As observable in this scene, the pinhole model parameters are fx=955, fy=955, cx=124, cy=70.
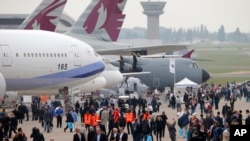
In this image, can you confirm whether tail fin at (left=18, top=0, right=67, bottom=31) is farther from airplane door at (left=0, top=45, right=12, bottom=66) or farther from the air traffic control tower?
the air traffic control tower

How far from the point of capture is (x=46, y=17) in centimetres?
5547

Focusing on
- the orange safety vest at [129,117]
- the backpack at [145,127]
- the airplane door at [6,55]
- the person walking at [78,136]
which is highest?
the airplane door at [6,55]

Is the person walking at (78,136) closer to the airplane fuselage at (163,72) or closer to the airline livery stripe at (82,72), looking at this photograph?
the airline livery stripe at (82,72)

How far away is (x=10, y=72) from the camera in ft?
136

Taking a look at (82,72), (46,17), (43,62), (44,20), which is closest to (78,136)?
(43,62)

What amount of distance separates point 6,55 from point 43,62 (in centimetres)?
237

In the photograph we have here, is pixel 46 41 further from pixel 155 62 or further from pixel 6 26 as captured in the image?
pixel 6 26

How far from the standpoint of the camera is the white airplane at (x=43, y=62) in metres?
41.4

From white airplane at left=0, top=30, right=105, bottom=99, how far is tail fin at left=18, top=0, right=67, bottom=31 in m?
10.1

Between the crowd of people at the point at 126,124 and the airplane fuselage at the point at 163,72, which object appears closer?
the crowd of people at the point at 126,124

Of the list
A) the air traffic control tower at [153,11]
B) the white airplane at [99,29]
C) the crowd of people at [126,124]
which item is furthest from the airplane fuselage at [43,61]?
the air traffic control tower at [153,11]

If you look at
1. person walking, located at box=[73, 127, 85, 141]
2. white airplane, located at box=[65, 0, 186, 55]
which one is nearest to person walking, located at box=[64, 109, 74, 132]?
person walking, located at box=[73, 127, 85, 141]

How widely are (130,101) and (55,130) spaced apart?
11078 mm

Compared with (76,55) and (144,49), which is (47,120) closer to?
(76,55)
